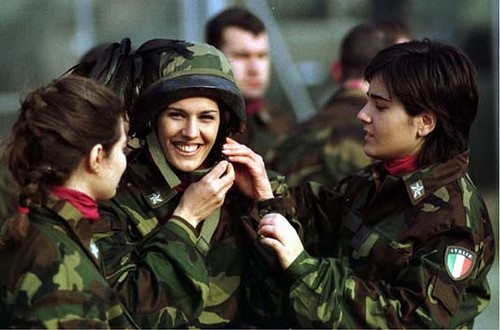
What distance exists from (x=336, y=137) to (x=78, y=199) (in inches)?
123

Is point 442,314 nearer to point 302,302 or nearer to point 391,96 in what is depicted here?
point 302,302

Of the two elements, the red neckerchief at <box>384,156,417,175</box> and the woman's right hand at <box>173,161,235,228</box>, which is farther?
the red neckerchief at <box>384,156,417,175</box>

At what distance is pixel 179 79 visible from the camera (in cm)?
363

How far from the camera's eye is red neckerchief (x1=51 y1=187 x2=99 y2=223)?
332 cm

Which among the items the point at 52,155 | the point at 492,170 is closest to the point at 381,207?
the point at 52,155

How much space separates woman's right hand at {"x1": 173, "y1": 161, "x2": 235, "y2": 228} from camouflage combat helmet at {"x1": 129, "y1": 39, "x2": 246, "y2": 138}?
20 cm

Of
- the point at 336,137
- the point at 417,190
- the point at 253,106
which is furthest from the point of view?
the point at 253,106

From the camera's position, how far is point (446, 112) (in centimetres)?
389

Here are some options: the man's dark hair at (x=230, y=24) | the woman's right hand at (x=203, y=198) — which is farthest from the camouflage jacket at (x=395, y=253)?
the man's dark hair at (x=230, y=24)

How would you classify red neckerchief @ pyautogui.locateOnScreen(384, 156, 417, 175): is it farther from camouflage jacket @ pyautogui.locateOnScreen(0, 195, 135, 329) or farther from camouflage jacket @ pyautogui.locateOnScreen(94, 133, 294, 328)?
camouflage jacket @ pyautogui.locateOnScreen(0, 195, 135, 329)

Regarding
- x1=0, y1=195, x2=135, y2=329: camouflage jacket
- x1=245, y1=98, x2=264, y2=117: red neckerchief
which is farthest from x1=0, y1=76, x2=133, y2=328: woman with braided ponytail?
x1=245, y1=98, x2=264, y2=117: red neckerchief

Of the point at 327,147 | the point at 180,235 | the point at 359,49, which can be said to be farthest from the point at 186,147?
the point at 359,49

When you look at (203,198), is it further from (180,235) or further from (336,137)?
(336,137)

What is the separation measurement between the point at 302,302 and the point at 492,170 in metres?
5.94
